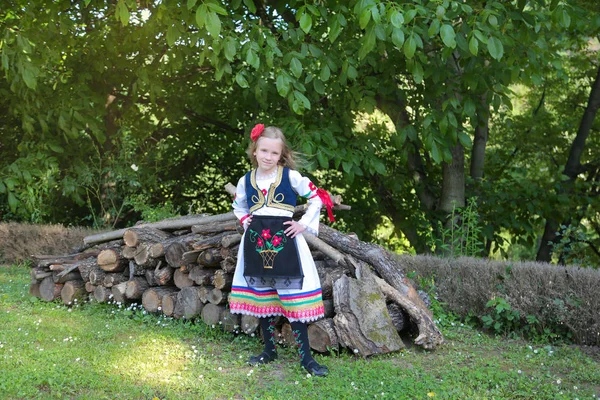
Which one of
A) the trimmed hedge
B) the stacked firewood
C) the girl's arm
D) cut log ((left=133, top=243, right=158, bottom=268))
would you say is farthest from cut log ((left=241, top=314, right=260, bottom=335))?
the trimmed hedge

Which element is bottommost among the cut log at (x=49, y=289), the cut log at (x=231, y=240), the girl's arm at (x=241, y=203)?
the cut log at (x=49, y=289)

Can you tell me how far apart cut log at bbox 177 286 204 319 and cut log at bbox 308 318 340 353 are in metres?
1.14

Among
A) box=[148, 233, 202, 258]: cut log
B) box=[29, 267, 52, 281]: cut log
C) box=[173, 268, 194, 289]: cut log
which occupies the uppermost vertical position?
box=[148, 233, 202, 258]: cut log

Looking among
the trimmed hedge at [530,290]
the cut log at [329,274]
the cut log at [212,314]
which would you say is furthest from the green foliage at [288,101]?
the cut log at [212,314]

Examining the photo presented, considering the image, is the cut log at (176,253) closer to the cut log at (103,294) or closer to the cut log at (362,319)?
the cut log at (103,294)

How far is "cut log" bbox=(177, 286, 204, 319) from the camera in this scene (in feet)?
18.1

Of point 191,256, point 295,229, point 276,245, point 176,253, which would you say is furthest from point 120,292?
point 295,229

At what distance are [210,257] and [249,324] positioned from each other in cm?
61

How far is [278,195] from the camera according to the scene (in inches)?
180

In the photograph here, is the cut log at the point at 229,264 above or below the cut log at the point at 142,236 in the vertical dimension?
below

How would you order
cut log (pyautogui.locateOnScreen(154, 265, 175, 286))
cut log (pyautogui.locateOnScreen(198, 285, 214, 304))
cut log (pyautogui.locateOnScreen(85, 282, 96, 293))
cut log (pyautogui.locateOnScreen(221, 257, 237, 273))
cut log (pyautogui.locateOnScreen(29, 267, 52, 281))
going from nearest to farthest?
cut log (pyautogui.locateOnScreen(221, 257, 237, 273)), cut log (pyautogui.locateOnScreen(198, 285, 214, 304)), cut log (pyautogui.locateOnScreen(154, 265, 175, 286)), cut log (pyautogui.locateOnScreen(85, 282, 96, 293)), cut log (pyautogui.locateOnScreen(29, 267, 52, 281))

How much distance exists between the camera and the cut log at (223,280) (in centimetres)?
525

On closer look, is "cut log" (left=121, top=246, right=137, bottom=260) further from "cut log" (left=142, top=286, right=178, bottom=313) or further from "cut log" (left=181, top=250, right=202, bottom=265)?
"cut log" (left=181, top=250, right=202, bottom=265)

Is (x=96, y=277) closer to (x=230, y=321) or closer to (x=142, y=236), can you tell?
(x=142, y=236)
